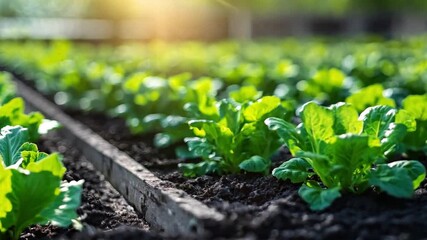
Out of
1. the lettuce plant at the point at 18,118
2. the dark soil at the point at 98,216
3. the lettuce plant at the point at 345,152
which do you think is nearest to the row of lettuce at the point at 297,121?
the lettuce plant at the point at 345,152

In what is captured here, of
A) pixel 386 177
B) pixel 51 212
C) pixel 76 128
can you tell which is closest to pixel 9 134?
pixel 51 212

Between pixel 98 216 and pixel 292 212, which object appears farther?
pixel 98 216

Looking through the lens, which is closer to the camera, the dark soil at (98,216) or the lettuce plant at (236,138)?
the dark soil at (98,216)

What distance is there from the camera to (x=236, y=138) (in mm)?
3826

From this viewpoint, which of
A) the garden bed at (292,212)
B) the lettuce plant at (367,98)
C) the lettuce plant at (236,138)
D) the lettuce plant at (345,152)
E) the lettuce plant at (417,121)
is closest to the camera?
the garden bed at (292,212)

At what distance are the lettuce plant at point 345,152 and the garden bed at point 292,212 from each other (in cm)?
8

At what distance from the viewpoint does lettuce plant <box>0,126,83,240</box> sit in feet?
9.14

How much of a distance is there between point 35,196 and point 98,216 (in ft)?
2.66

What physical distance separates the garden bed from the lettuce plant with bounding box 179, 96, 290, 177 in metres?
0.11

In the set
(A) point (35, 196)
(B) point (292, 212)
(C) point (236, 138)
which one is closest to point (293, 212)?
(B) point (292, 212)

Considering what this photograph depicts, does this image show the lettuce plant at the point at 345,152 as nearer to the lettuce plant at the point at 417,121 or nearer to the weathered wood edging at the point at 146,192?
the weathered wood edging at the point at 146,192

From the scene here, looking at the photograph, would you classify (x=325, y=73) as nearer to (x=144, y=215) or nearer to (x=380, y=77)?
(x=380, y=77)

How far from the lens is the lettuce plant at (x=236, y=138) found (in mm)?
3730

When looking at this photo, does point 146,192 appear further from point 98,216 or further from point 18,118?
point 18,118
